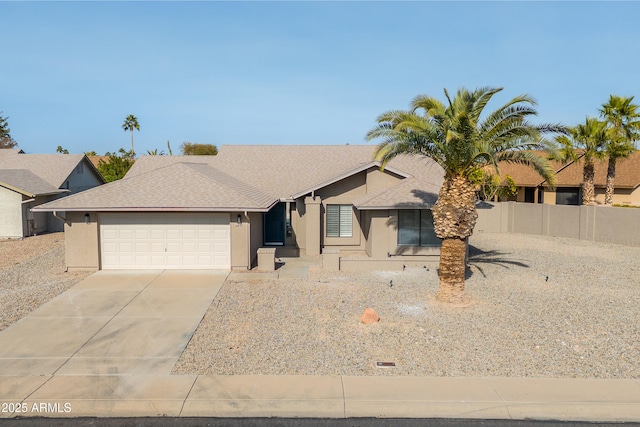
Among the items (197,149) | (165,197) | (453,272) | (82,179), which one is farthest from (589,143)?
(197,149)

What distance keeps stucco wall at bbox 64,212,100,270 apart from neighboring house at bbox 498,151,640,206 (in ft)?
100

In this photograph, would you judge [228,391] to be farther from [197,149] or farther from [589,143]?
[197,149]

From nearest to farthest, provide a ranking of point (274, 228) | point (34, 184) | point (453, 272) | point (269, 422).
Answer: point (269, 422), point (453, 272), point (274, 228), point (34, 184)

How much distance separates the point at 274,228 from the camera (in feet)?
80.2

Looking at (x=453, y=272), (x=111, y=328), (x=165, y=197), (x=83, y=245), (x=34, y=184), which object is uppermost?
(x=34, y=184)

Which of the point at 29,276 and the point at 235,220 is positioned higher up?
the point at 235,220

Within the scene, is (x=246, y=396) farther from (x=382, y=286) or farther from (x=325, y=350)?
(x=382, y=286)

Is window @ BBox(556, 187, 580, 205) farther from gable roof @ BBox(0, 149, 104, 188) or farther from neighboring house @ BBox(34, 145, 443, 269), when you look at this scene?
gable roof @ BBox(0, 149, 104, 188)

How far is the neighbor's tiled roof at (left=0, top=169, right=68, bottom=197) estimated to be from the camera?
2661cm

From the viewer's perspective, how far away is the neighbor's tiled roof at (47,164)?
104ft

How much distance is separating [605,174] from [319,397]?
33947mm

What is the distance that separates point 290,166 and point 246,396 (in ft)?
65.7

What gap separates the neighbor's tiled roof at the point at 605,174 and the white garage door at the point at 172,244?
28043 mm

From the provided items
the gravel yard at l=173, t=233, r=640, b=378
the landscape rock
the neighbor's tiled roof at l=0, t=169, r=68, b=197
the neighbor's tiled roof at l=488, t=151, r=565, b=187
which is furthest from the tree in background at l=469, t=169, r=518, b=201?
the neighbor's tiled roof at l=0, t=169, r=68, b=197
